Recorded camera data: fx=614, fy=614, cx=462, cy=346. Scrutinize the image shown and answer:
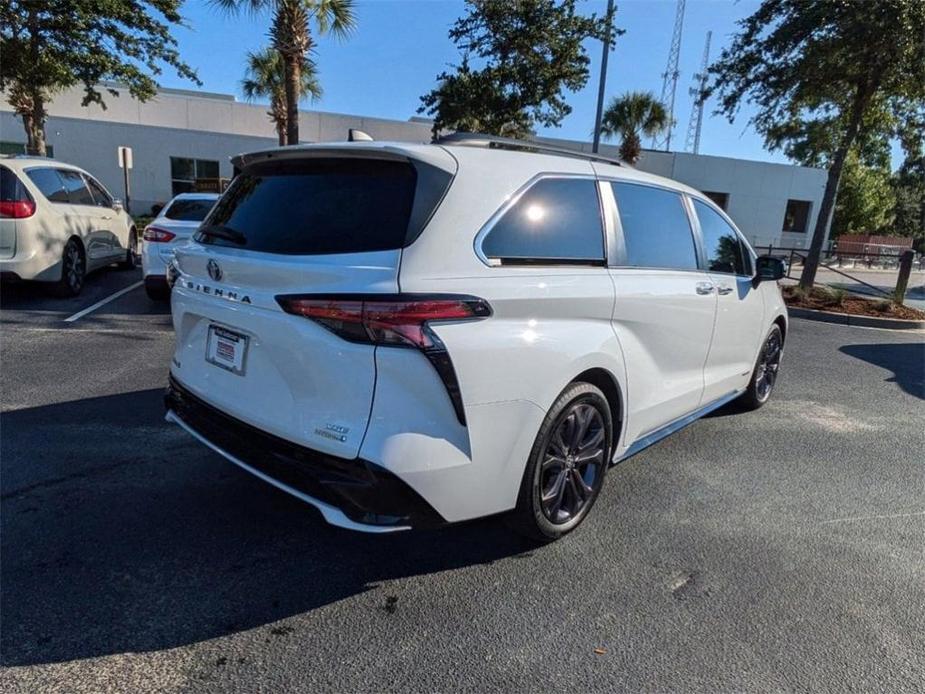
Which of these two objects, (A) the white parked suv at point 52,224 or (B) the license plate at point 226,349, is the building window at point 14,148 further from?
(B) the license plate at point 226,349

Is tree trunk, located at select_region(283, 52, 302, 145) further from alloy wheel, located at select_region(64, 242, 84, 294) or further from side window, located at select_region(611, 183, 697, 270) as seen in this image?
side window, located at select_region(611, 183, 697, 270)

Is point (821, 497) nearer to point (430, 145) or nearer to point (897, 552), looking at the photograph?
point (897, 552)

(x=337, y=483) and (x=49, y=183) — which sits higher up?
(x=49, y=183)

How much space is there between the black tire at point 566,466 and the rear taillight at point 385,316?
0.75 m

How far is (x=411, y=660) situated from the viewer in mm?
2217

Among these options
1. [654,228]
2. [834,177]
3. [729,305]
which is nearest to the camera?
[654,228]

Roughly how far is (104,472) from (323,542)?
153cm

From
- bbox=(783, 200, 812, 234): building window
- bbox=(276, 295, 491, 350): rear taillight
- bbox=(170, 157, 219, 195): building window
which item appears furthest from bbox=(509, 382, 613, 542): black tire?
bbox=(783, 200, 812, 234): building window

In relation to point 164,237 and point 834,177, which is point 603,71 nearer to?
point 834,177

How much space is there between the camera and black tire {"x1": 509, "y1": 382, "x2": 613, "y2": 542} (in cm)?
272

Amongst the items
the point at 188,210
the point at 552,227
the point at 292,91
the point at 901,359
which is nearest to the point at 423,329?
the point at 552,227

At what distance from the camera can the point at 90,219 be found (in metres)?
8.88

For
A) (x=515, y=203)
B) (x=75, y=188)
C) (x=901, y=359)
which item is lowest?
(x=901, y=359)

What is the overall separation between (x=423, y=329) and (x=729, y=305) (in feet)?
9.35
